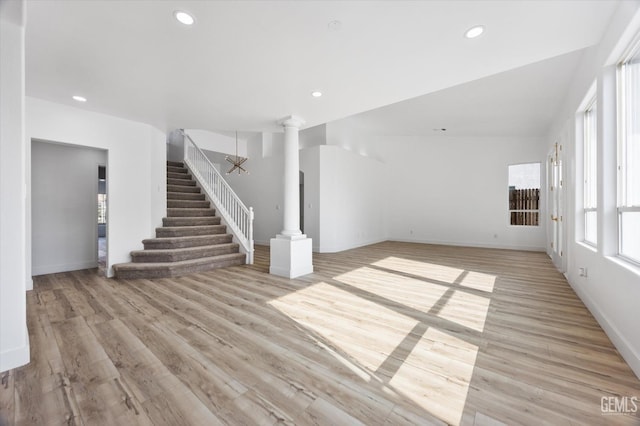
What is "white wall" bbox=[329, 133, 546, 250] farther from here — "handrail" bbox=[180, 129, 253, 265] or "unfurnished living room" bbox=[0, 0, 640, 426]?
"handrail" bbox=[180, 129, 253, 265]

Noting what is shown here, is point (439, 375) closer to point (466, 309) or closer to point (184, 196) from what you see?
point (466, 309)

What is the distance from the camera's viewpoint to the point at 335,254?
6531mm

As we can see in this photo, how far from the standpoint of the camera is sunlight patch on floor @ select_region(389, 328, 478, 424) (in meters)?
1.51

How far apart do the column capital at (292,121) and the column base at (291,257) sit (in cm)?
194

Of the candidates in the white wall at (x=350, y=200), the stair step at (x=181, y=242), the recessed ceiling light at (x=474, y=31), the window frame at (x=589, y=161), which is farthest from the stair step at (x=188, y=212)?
the window frame at (x=589, y=161)

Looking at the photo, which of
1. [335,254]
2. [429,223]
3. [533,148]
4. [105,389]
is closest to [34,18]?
[105,389]

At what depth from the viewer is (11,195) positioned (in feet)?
6.26

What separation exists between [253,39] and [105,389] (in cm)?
283

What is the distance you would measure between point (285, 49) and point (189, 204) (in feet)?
15.9

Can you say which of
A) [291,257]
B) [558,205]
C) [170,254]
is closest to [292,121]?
[291,257]

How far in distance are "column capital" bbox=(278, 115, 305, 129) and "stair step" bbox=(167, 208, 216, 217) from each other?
9.64ft

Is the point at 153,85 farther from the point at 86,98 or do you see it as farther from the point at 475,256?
the point at 475,256

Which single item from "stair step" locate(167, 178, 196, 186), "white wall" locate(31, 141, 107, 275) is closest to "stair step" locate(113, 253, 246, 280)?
"white wall" locate(31, 141, 107, 275)

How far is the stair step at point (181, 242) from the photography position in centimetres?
483
